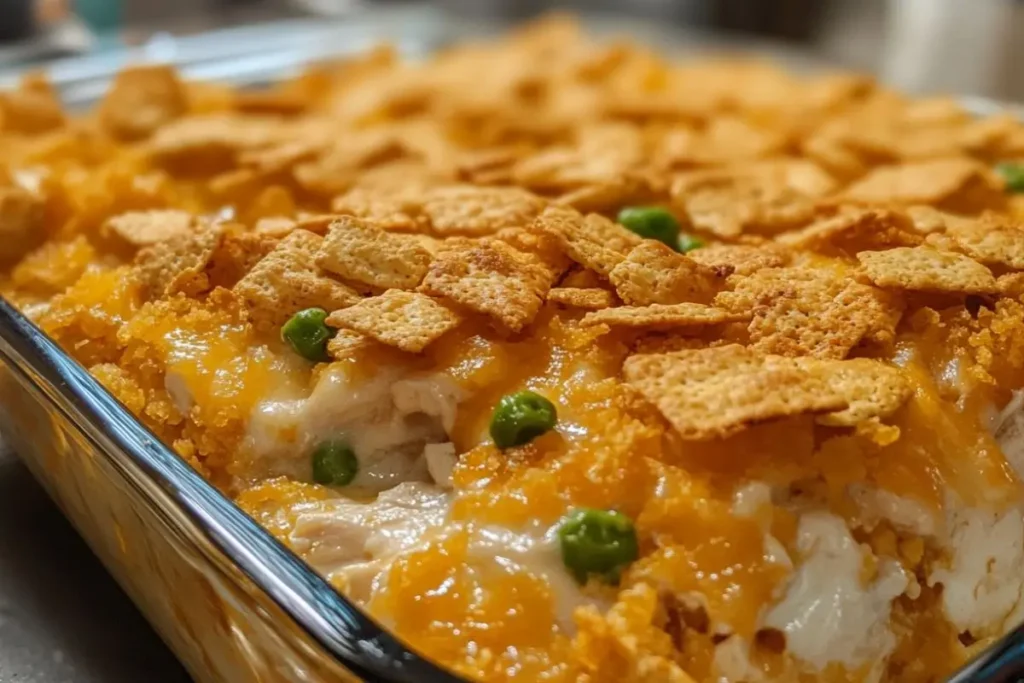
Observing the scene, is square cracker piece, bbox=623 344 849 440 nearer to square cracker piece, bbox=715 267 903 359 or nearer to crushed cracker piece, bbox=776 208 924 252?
square cracker piece, bbox=715 267 903 359

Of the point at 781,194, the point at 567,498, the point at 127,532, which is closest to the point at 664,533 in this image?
the point at 567,498

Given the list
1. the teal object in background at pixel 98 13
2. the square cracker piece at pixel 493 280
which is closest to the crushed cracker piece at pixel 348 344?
the square cracker piece at pixel 493 280

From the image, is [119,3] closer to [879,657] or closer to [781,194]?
[781,194]

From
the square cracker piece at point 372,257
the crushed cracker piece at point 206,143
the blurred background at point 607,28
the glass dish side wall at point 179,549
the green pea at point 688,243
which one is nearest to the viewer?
the glass dish side wall at point 179,549

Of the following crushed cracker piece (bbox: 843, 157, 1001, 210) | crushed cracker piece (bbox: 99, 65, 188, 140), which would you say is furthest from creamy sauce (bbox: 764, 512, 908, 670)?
crushed cracker piece (bbox: 99, 65, 188, 140)

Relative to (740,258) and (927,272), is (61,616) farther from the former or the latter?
(927,272)

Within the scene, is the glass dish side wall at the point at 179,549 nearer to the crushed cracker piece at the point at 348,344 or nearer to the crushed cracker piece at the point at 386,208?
the crushed cracker piece at the point at 348,344
